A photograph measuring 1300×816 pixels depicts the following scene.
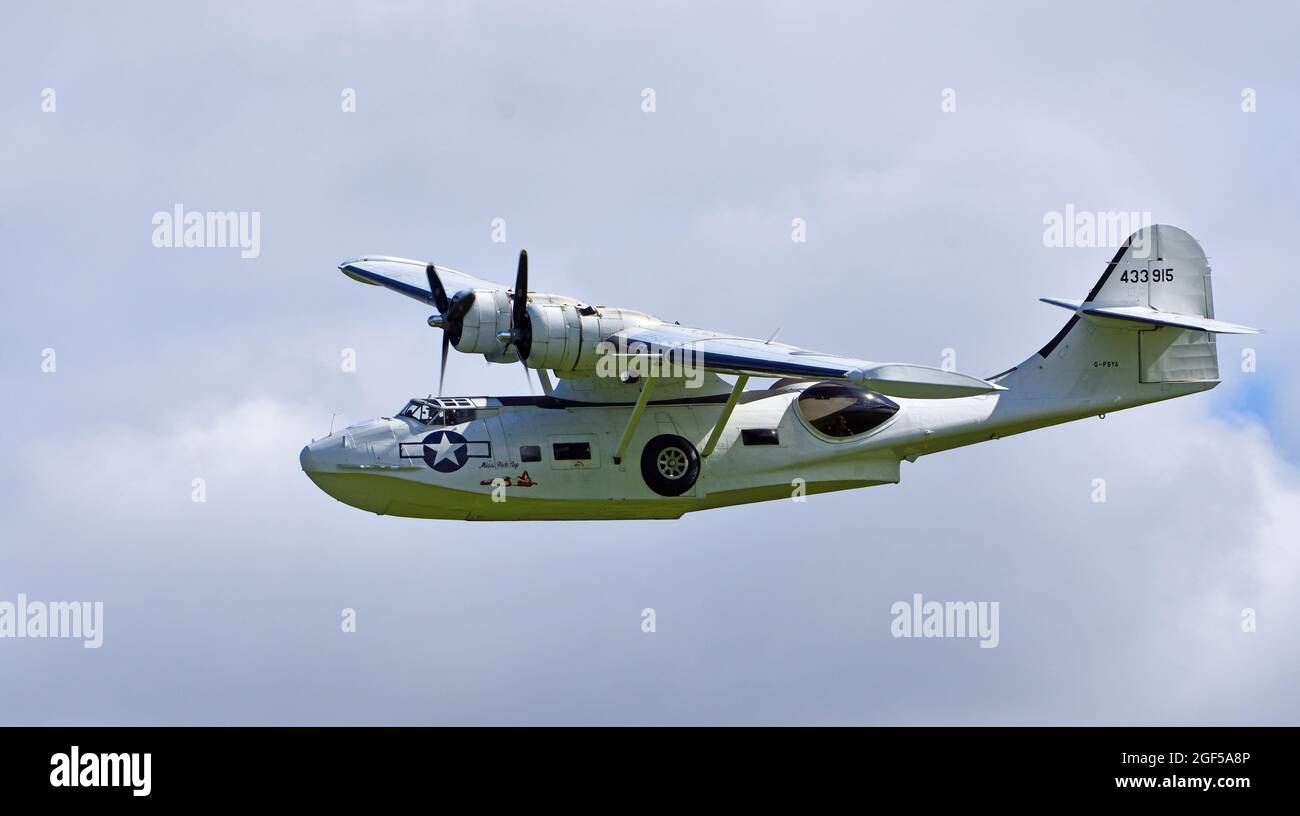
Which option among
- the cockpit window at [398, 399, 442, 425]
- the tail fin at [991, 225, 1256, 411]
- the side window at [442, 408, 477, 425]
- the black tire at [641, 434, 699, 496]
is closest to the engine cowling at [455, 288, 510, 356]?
the side window at [442, 408, 477, 425]

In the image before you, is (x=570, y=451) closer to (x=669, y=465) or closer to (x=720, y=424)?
(x=669, y=465)

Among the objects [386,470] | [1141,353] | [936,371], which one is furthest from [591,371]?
[1141,353]

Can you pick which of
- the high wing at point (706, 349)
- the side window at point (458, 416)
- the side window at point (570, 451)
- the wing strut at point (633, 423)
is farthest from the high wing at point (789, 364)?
the side window at point (458, 416)

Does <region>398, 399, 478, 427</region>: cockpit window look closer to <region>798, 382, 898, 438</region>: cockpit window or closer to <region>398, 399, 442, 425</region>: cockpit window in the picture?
<region>398, 399, 442, 425</region>: cockpit window

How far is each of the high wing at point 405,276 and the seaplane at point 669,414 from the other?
1.84 metres

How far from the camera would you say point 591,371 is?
33.4 m

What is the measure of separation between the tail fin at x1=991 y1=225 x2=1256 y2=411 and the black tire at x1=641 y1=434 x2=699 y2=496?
6.25 meters

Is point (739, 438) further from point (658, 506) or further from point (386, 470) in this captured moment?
point (386, 470)

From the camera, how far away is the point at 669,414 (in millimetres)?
33719

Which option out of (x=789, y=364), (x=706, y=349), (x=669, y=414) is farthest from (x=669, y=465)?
(x=789, y=364)

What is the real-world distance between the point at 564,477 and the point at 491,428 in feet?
4.69

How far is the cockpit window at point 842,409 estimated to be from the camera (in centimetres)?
3431

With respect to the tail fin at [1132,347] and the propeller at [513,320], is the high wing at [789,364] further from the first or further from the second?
the tail fin at [1132,347]

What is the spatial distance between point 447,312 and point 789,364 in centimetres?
625
